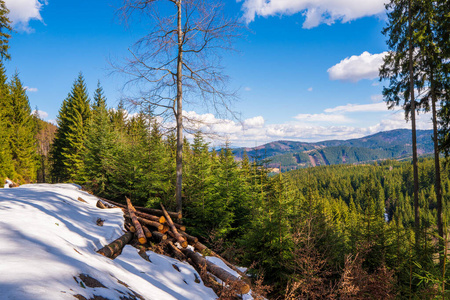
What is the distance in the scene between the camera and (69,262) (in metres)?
3.13

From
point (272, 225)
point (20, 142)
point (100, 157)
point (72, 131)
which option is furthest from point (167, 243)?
point (20, 142)

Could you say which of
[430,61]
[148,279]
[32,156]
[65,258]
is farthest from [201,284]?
[32,156]

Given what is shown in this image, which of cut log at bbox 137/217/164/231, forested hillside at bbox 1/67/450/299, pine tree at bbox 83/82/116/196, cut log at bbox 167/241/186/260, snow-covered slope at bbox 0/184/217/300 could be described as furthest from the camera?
pine tree at bbox 83/82/116/196

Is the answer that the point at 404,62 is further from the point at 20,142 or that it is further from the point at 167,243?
the point at 20,142

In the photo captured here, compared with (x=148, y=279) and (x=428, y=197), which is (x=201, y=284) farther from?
(x=428, y=197)

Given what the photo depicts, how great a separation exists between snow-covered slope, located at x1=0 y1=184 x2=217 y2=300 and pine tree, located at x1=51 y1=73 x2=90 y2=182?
2260 cm

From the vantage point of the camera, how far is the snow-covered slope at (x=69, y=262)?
2.41 m

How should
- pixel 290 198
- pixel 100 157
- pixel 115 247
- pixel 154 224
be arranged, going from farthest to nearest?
pixel 100 157 → pixel 290 198 → pixel 154 224 → pixel 115 247

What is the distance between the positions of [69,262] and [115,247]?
2.54m

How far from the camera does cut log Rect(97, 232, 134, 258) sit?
501 centimetres

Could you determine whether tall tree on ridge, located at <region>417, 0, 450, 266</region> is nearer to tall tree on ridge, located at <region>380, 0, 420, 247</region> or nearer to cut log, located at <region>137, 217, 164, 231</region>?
tall tree on ridge, located at <region>380, 0, 420, 247</region>

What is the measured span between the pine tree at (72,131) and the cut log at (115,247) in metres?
24.4

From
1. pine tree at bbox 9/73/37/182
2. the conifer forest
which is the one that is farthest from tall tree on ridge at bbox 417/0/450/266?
pine tree at bbox 9/73/37/182

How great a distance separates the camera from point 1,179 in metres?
15.4
